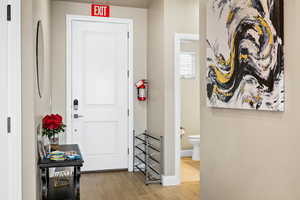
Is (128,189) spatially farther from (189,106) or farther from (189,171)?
(189,106)

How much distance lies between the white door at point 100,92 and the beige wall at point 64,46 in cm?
15

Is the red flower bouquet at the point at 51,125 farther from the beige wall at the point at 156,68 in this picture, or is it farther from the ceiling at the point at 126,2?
the ceiling at the point at 126,2

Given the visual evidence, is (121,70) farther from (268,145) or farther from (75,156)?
(268,145)

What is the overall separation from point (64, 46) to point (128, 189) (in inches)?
91.9

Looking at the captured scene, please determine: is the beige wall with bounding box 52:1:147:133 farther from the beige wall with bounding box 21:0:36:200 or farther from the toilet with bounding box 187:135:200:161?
the beige wall with bounding box 21:0:36:200

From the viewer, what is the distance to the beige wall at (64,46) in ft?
14.7

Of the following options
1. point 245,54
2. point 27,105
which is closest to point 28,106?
point 27,105

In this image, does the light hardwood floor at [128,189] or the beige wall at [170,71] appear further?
the beige wall at [170,71]

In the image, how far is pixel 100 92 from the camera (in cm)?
472

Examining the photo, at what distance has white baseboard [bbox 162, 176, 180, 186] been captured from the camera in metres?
4.05

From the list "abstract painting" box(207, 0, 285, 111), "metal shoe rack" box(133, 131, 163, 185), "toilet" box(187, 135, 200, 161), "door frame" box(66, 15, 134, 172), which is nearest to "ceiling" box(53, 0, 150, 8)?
"door frame" box(66, 15, 134, 172)
